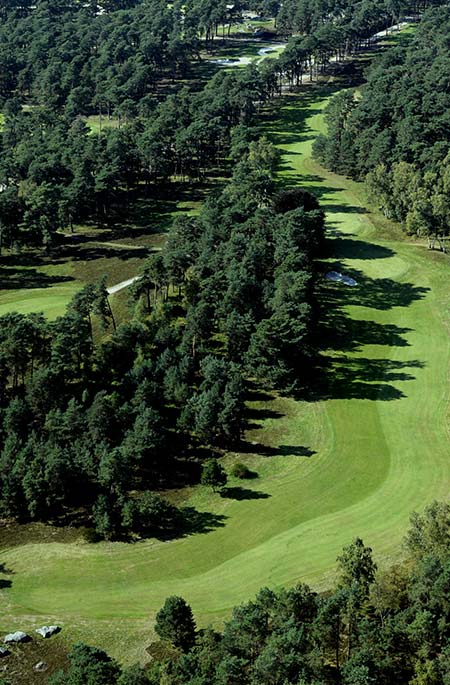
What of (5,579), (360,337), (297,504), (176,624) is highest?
(360,337)

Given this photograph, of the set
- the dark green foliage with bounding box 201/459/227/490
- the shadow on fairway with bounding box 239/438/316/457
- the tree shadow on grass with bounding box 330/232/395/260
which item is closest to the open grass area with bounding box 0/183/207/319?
the tree shadow on grass with bounding box 330/232/395/260

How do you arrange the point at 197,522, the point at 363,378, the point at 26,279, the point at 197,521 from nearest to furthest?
1. the point at 197,522
2. the point at 197,521
3. the point at 363,378
4. the point at 26,279

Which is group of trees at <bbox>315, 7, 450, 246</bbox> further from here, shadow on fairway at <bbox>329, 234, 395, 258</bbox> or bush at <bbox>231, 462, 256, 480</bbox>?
bush at <bbox>231, 462, 256, 480</bbox>

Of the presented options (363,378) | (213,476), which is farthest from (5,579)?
(363,378)

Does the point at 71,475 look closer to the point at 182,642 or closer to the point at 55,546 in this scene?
the point at 55,546

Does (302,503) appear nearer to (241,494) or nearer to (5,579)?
(241,494)

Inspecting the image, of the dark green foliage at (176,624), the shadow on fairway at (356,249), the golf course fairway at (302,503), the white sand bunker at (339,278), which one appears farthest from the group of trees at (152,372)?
the shadow on fairway at (356,249)
